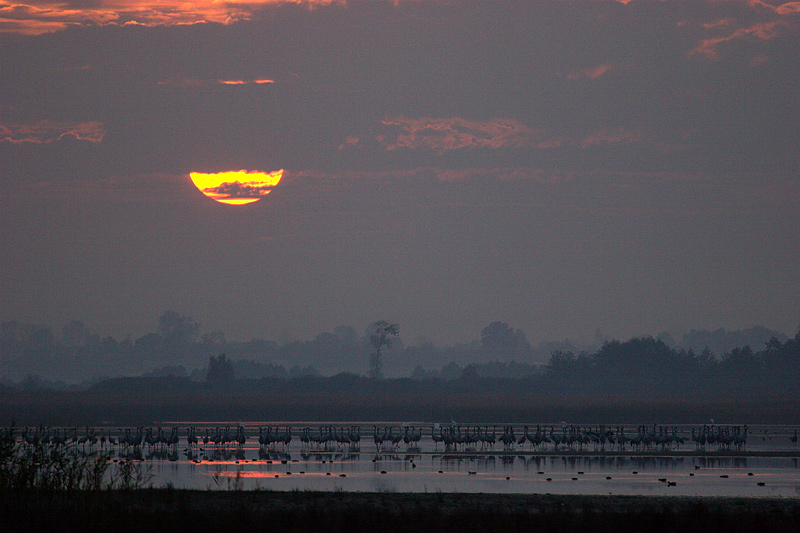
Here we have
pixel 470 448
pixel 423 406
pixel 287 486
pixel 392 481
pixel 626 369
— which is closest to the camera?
pixel 287 486

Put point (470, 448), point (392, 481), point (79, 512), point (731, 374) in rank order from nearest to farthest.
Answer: point (79, 512)
point (392, 481)
point (470, 448)
point (731, 374)

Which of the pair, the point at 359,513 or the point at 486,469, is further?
the point at 486,469

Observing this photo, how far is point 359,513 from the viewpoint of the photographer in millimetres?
27906

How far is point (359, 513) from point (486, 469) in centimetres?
1826

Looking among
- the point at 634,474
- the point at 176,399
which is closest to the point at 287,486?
the point at 634,474

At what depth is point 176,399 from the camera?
410 ft

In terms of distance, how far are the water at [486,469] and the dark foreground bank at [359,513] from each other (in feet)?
8.81

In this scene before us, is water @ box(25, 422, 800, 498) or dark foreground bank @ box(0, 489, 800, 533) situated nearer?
dark foreground bank @ box(0, 489, 800, 533)

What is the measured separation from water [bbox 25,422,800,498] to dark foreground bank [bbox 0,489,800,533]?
268cm

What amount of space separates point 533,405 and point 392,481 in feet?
250

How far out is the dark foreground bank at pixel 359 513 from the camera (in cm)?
2612

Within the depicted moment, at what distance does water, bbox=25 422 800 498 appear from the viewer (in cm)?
3660

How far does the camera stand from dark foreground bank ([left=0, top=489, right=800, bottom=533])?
1029 inches

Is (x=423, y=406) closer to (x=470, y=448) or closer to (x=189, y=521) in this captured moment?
(x=470, y=448)
